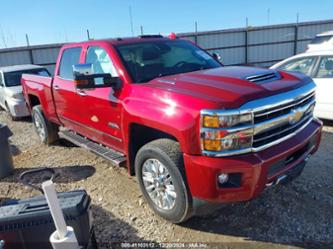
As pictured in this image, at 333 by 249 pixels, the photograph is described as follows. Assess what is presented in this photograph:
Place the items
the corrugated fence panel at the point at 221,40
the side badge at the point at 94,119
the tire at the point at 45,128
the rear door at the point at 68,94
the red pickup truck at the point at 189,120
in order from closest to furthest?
the red pickup truck at the point at 189,120 < the side badge at the point at 94,119 < the rear door at the point at 68,94 < the tire at the point at 45,128 < the corrugated fence panel at the point at 221,40

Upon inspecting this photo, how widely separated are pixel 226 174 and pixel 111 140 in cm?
187

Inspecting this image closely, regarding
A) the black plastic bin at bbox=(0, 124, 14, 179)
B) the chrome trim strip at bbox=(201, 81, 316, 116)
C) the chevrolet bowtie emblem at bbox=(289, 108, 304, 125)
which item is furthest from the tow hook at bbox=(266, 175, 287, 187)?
the black plastic bin at bbox=(0, 124, 14, 179)

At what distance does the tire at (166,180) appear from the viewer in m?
2.88

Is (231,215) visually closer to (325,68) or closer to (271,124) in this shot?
(271,124)

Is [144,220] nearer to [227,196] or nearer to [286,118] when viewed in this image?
[227,196]

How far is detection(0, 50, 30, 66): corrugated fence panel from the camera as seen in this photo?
14609mm

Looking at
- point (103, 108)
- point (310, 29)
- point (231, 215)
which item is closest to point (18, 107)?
point (103, 108)

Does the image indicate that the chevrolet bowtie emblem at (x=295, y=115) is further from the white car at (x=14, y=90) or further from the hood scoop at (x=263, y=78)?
the white car at (x=14, y=90)

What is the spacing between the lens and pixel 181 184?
2.86m

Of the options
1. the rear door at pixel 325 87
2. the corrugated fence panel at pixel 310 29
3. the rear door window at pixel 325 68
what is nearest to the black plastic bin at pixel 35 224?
the rear door at pixel 325 87

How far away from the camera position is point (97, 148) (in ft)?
14.4

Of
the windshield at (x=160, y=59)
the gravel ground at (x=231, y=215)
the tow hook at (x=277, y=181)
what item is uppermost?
the windshield at (x=160, y=59)

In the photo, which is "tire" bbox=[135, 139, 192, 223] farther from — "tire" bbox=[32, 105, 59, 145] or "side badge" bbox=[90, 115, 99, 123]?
"tire" bbox=[32, 105, 59, 145]

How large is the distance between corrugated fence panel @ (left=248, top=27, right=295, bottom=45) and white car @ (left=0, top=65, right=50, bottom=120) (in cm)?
1193
